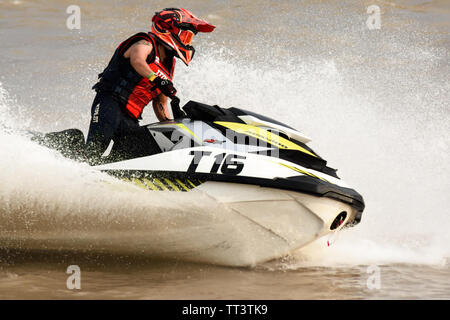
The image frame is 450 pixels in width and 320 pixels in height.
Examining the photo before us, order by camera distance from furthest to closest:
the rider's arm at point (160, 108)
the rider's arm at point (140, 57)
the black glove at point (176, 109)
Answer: the rider's arm at point (160, 108)
the black glove at point (176, 109)
the rider's arm at point (140, 57)

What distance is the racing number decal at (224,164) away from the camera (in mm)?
3498

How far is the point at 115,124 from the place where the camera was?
12.3 feet

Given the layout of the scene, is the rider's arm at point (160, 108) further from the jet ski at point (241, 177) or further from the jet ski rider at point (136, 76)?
the jet ski at point (241, 177)

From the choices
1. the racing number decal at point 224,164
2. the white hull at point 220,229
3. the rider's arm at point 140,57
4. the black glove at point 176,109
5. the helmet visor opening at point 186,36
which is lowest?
the white hull at point 220,229

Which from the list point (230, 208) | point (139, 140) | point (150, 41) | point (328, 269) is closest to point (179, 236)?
point (230, 208)

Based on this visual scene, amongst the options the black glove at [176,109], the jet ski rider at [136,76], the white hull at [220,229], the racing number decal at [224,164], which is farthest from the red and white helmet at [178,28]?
the white hull at [220,229]

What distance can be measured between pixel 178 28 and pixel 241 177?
1277mm

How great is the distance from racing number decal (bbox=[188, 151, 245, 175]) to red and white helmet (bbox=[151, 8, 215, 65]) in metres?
0.86

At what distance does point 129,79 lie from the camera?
3.81m

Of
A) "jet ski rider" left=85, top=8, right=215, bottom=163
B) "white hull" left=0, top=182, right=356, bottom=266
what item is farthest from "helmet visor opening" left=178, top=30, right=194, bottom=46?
"white hull" left=0, top=182, right=356, bottom=266

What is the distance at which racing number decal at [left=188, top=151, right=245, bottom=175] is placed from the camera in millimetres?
Answer: 3498

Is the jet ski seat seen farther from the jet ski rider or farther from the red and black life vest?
the red and black life vest

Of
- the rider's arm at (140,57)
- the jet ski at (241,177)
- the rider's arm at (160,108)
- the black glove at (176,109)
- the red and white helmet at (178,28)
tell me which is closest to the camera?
the jet ski at (241,177)

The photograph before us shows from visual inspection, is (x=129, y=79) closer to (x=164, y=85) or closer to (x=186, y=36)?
(x=164, y=85)
